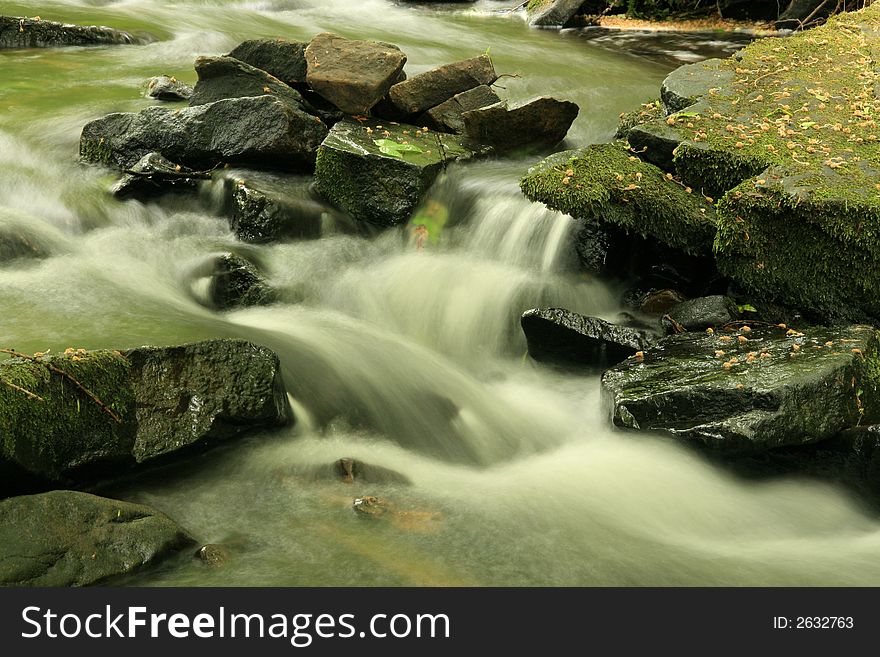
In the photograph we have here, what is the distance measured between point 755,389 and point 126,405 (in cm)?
328

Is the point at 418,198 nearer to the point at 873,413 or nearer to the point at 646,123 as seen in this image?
the point at 646,123

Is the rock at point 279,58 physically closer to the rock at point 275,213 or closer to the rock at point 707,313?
the rock at point 275,213

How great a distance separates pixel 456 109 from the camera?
8445mm

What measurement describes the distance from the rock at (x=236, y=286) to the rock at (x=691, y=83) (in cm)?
365

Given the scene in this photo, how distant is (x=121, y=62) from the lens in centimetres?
1081

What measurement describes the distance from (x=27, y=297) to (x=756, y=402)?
4310mm

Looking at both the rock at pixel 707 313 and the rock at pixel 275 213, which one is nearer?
the rock at pixel 707 313

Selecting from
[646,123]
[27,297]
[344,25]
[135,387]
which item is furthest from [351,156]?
[344,25]

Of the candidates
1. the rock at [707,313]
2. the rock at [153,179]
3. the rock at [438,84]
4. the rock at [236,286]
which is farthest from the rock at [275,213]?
the rock at [707,313]

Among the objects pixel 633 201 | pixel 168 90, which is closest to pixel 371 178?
pixel 633 201

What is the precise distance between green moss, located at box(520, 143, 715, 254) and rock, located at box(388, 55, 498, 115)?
2.30 m

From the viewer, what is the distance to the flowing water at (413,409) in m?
3.88

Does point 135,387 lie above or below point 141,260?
above

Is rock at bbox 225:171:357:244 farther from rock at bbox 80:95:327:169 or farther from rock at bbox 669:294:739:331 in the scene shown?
rock at bbox 669:294:739:331
